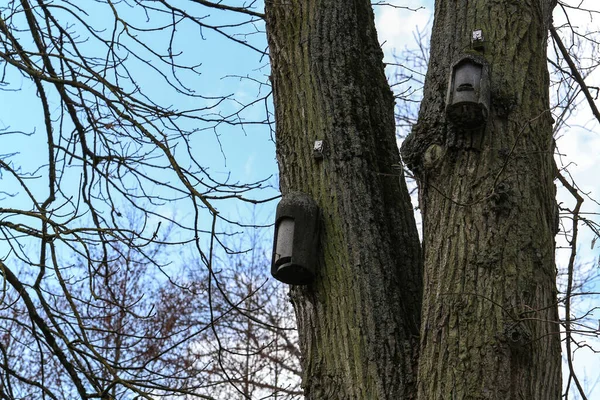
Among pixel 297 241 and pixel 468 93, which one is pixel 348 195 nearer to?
pixel 297 241

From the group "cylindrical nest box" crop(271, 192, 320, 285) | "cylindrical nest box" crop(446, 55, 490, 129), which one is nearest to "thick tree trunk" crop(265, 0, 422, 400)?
"cylindrical nest box" crop(271, 192, 320, 285)

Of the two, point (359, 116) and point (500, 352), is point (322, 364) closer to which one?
point (500, 352)

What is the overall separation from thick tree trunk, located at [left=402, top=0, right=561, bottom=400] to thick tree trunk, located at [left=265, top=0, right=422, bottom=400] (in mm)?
148

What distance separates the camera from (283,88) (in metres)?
3.02

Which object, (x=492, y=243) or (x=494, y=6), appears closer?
(x=492, y=243)

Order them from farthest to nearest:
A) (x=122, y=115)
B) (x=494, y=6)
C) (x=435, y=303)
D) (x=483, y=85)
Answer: (x=122, y=115) < (x=494, y=6) < (x=483, y=85) < (x=435, y=303)

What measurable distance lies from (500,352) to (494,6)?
1354 mm

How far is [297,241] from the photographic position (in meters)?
2.64

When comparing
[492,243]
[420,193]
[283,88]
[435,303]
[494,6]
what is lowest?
[435,303]

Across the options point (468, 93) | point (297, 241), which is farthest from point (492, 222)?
point (297, 241)

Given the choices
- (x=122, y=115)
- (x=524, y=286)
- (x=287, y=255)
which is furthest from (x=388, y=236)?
(x=122, y=115)

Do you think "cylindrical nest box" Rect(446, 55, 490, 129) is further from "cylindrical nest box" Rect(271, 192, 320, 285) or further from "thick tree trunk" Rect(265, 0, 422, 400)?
"cylindrical nest box" Rect(271, 192, 320, 285)

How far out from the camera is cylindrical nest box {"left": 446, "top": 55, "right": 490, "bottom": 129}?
98.5 inches

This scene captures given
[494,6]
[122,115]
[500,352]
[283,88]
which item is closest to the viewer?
[500,352]
